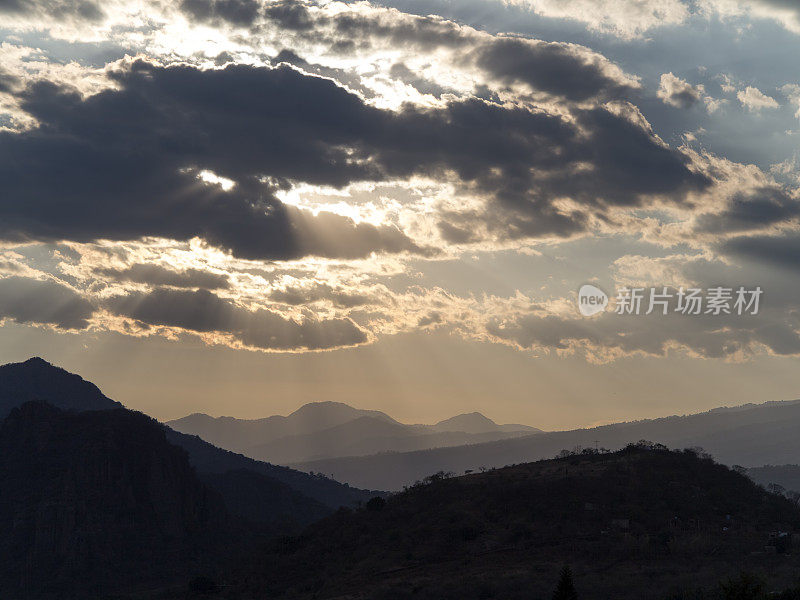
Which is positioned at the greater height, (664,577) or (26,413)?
(26,413)

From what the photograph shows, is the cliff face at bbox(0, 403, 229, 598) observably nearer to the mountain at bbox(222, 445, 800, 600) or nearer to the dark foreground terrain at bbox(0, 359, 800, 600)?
the dark foreground terrain at bbox(0, 359, 800, 600)

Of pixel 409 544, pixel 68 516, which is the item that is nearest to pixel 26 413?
pixel 68 516

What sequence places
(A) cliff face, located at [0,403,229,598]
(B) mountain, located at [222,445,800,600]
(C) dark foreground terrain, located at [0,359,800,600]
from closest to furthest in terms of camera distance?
(B) mountain, located at [222,445,800,600]
(C) dark foreground terrain, located at [0,359,800,600]
(A) cliff face, located at [0,403,229,598]

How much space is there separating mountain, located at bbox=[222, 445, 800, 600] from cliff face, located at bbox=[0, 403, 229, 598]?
4856 centimetres

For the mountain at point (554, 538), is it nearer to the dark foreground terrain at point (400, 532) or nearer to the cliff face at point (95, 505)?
the dark foreground terrain at point (400, 532)

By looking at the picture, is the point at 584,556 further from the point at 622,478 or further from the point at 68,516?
the point at 68,516

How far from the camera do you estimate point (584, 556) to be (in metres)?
90.6

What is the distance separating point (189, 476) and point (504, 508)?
354 feet

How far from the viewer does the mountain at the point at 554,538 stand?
81.5 meters

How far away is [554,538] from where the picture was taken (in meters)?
98.4

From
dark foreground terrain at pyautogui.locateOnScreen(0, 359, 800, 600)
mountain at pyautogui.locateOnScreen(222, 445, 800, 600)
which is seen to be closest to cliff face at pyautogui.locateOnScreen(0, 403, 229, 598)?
dark foreground terrain at pyautogui.locateOnScreen(0, 359, 800, 600)

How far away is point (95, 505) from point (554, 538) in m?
Answer: 114

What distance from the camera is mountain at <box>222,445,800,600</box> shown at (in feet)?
267

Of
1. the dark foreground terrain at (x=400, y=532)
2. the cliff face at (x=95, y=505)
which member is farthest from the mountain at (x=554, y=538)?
the cliff face at (x=95, y=505)
